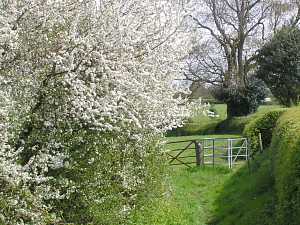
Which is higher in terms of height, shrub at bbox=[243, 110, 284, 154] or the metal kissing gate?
shrub at bbox=[243, 110, 284, 154]

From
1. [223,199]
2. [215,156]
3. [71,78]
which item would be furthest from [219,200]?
[71,78]

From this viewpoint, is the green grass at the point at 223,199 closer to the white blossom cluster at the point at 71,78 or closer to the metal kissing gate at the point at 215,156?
the metal kissing gate at the point at 215,156

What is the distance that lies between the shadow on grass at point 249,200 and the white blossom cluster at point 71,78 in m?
2.93

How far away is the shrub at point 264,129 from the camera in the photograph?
57.4 ft

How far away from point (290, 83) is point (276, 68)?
Result: 4.13 ft

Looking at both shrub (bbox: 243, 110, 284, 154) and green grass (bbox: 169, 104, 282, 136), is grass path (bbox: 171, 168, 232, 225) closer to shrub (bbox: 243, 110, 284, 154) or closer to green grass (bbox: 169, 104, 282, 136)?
shrub (bbox: 243, 110, 284, 154)

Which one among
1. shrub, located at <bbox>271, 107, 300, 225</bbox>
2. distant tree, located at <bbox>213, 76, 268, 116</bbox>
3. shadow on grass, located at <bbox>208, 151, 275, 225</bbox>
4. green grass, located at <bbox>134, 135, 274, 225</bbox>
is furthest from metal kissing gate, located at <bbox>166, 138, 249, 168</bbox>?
distant tree, located at <bbox>213, 76, 268, 116</bbox>

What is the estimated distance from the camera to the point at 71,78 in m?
6.42

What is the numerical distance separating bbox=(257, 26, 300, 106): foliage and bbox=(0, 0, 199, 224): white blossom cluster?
69.2ft

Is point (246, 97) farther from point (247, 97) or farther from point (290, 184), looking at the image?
point (290, 184)

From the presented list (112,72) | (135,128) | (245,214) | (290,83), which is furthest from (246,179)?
(290,83)

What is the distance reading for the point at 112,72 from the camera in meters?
6.73

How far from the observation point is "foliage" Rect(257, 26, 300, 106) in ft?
91.2

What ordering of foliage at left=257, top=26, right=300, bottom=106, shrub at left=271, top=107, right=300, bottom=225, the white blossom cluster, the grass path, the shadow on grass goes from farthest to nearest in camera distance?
foliage at left=257, top=26, right=300, bottom=106 → the grass path → the shadow on grass → shrub at left=271, top=107, right=300, bottom=225 → the white blossom cluster
